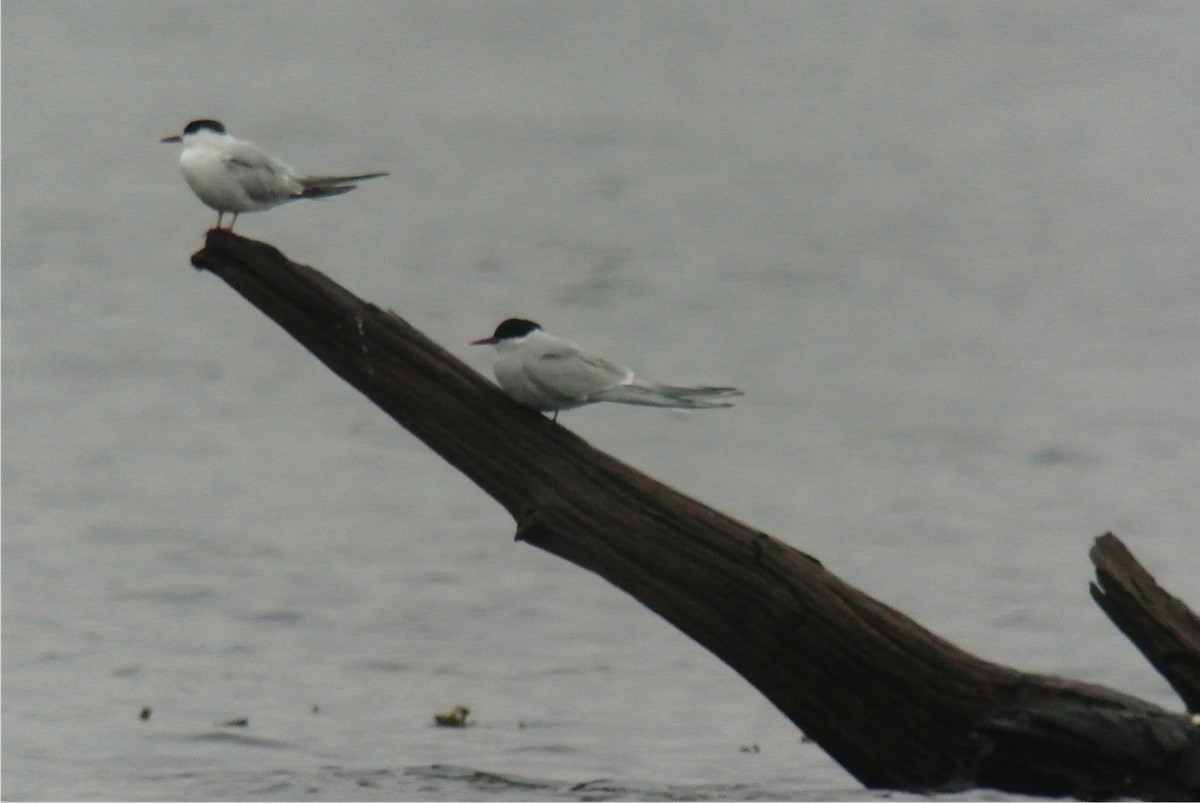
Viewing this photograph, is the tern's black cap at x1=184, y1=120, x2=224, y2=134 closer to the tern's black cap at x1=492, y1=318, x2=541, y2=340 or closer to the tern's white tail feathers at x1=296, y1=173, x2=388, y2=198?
the tern's white tail feathers at x1=296, y1=173, x2=388, y2=198

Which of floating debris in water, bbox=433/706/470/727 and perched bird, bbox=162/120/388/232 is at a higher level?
perched bird, bbox=162/120/388/232

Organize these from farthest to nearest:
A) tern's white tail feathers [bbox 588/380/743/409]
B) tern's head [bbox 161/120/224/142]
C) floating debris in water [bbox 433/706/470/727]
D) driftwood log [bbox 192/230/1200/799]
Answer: floating debris in water [bbox 433/706/470/727]
tern's head [bbox 161/120/224/142]
tern's white tail feathers [bbox 588/380/743/409]
driftwood log [bbox 192/230/1200/799]

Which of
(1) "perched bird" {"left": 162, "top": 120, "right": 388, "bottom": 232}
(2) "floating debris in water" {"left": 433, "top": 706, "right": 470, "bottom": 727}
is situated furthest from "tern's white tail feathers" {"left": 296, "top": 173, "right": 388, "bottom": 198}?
(2) "floating debris in water" {"left": 433, "top": 706, "right": 470, "bottom": 727}

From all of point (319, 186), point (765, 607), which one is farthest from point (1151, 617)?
point (319, 186)

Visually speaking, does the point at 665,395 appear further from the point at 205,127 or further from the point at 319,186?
the point at 205,127

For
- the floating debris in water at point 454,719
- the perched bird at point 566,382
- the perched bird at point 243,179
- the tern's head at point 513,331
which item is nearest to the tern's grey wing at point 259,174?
the perched bird at point 243,179

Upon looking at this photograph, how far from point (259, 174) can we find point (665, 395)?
5.81 feet

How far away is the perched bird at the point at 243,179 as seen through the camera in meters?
6.65

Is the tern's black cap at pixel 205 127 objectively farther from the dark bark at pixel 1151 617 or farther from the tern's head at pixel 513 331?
the dark bark at pixel 1151 617

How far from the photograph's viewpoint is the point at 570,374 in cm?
579

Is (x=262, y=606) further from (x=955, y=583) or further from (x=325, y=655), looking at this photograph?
(x=955, y=583)

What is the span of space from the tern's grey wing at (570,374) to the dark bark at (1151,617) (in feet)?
5.07

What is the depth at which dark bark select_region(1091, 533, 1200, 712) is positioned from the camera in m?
5.33

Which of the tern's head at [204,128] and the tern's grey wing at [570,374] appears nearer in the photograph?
the tern's grey wing at [570,374]
